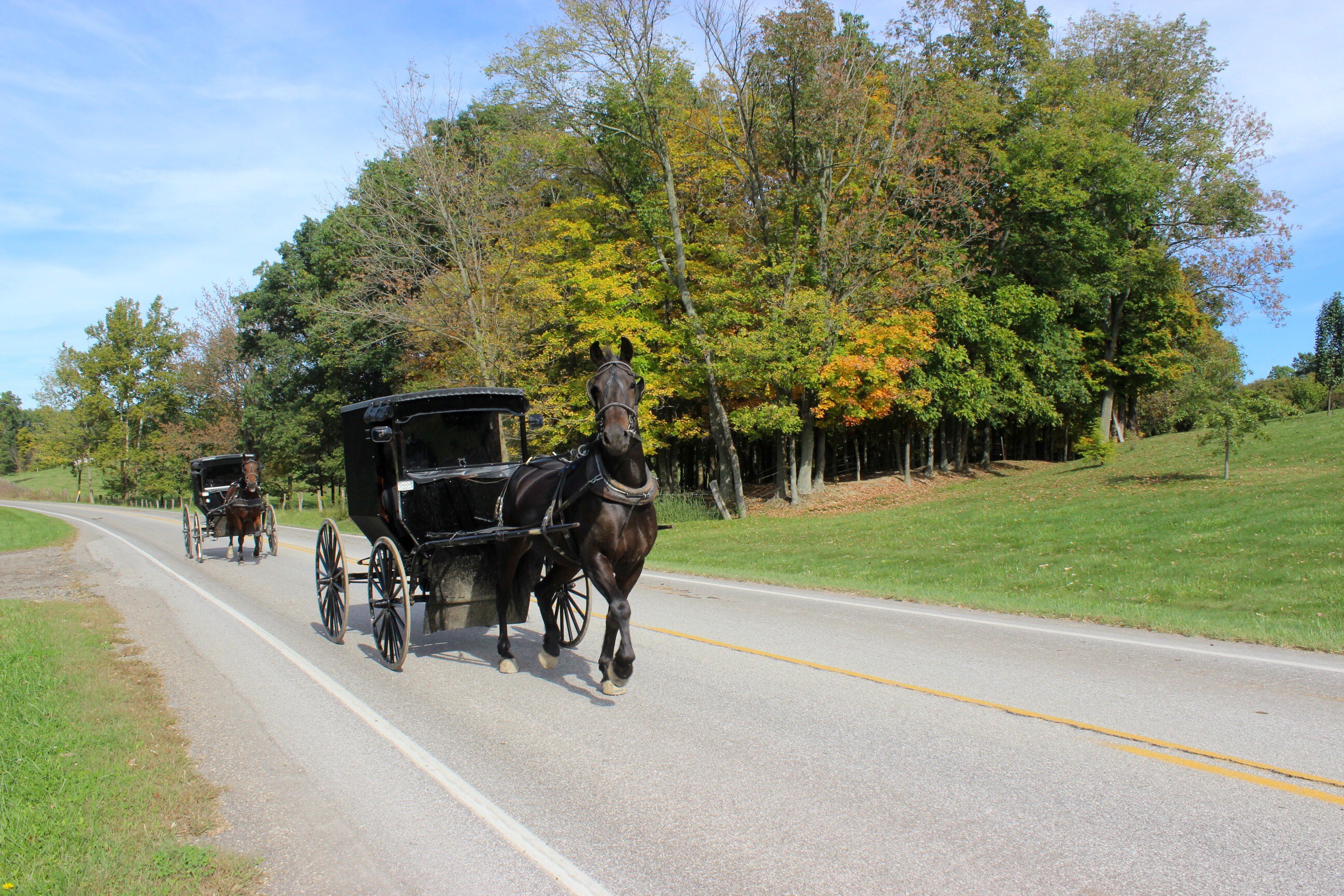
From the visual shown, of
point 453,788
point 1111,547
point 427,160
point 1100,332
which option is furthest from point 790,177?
point 453,788

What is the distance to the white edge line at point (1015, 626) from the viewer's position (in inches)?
293

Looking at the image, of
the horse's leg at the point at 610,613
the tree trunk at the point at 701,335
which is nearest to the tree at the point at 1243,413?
the tree trunk at the point at 701,335

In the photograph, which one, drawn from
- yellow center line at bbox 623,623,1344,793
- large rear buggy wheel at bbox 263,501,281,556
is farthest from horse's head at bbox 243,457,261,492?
yellow center line at bbox 623,623,1344,793

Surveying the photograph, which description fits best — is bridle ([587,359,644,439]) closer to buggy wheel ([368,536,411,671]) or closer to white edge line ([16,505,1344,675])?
buggy wheel ([368,536,411,671])

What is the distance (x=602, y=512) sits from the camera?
22.8 ft

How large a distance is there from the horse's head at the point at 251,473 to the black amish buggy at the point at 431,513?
33.7ft

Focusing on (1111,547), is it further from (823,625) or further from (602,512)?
(602,512)

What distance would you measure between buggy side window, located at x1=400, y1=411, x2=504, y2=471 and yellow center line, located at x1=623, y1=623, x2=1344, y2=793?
328cm

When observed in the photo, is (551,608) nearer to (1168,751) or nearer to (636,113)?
(1168,751)

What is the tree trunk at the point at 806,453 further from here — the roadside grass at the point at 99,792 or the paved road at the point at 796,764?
the roadside grass at the point at 99,792

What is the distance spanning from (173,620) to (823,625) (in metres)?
9.13

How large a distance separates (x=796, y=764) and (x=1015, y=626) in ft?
17.9

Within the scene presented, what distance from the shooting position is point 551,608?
8203 millimetres

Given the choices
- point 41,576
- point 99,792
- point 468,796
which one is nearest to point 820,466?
point 41,576
